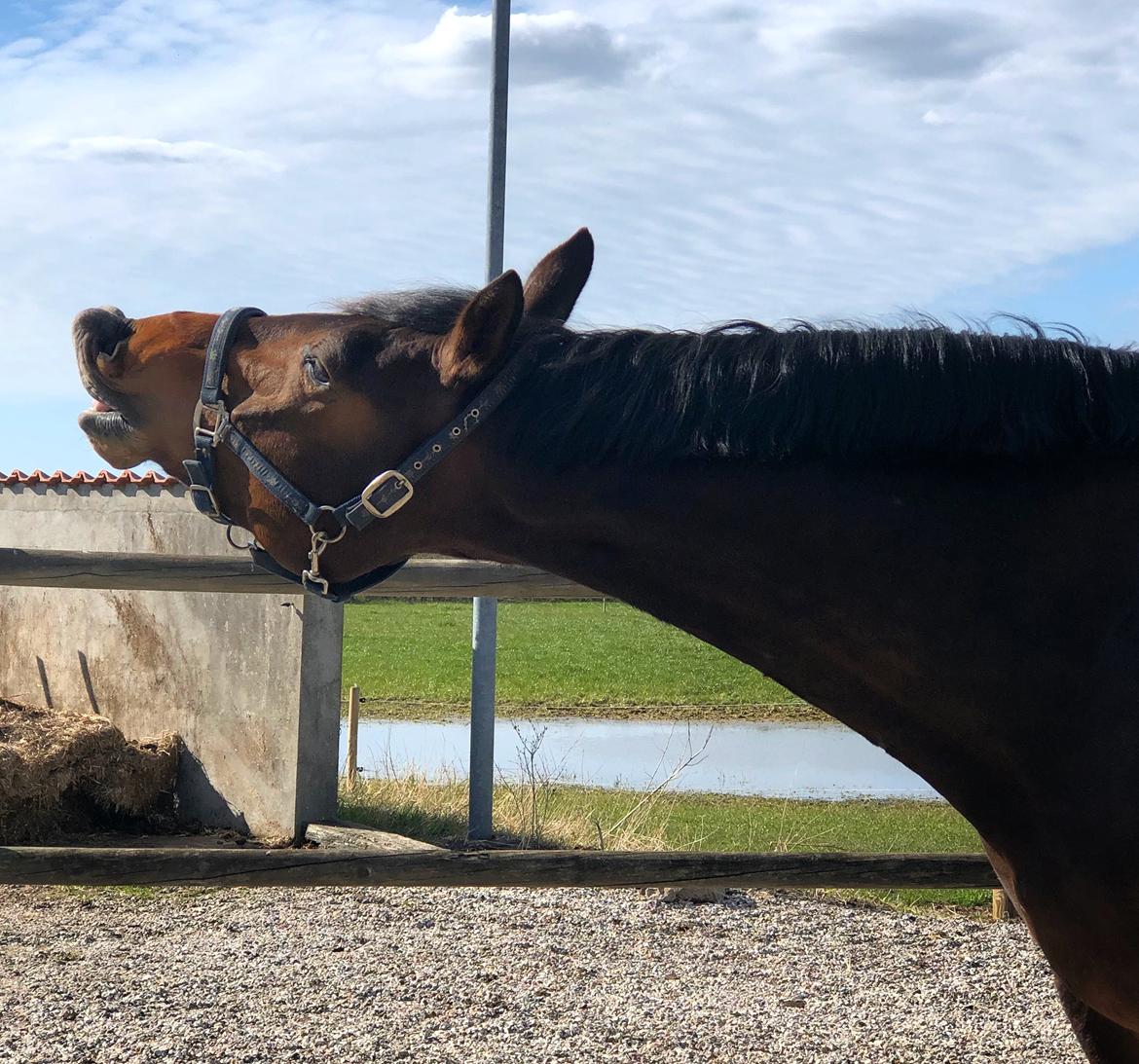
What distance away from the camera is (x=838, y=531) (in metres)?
1.95

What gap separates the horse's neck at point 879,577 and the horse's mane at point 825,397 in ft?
0.19

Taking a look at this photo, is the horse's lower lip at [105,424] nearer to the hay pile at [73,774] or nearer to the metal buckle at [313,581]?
the metal buckle at [313,581]

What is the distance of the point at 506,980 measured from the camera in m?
4.68

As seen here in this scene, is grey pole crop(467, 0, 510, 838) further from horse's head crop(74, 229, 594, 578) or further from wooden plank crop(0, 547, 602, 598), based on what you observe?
horse's head crop(74, 229, 594, 578)

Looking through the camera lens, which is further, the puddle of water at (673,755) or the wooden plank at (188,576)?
the puddle of water at (673,755)

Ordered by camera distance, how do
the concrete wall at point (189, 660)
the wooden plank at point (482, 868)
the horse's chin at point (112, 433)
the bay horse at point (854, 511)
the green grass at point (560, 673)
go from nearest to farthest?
the bay horse at point (854, 511) → the horse's chin at point (112, 433) → the wooden plank at point (482, 868) → the concrete wall at point (189, 660) → the green grass at point (560, 673)

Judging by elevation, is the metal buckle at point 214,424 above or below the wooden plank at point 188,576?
above

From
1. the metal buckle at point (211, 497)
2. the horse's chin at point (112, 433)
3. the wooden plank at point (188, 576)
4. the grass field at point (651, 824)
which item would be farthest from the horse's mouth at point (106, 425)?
the grass field at point (651, 824)

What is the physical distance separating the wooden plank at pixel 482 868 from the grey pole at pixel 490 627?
2391mm

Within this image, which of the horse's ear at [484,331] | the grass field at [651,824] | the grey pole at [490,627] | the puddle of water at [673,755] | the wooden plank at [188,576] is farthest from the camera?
the puddle of water at [673,755]

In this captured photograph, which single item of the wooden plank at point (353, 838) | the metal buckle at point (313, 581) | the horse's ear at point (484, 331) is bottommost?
the wooden plank at point (353, 838)

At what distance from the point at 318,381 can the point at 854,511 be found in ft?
3.08

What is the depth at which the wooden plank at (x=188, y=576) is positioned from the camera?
3969mm

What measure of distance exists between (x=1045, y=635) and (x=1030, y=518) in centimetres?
18
